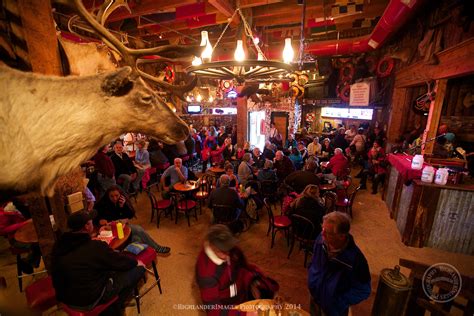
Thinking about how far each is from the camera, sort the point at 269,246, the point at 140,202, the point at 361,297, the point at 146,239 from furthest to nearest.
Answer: the point at 140,202
the point at 269,246
the point at 146,239
the point at 361,297

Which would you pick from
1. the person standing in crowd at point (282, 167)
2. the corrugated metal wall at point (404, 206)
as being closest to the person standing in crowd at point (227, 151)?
the person standing in crowd at point (282, 167)

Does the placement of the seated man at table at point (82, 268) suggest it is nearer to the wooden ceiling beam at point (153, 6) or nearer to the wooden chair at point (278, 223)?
the wooden chair at point (278, 223)

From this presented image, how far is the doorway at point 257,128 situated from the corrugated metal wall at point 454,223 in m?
7.67

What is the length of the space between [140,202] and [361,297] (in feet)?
19.7

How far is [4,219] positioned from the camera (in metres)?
3.80

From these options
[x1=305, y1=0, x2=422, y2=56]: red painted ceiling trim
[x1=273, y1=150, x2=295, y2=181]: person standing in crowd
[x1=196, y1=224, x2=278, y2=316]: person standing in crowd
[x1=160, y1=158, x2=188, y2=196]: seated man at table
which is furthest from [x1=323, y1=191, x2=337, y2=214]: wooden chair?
[x1=305, y1=0, x2=422, y2=56]: red painted ceiling trim

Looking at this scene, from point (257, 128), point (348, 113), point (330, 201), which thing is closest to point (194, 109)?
point (257, 128)

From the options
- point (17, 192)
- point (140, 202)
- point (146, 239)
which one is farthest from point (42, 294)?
point (140, 202)

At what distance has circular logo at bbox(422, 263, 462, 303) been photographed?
198cm

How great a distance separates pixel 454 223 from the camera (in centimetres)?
401

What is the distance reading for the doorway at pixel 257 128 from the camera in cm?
1078

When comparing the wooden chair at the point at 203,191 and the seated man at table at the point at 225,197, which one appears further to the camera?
the wooden chair at the point at 203,191

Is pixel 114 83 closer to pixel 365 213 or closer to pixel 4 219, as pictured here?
pixel 4 219

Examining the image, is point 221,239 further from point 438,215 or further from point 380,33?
point 380,33
